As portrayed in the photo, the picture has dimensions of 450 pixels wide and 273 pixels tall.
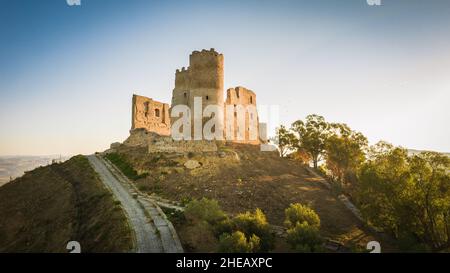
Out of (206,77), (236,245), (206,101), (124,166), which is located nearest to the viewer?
(236,245)

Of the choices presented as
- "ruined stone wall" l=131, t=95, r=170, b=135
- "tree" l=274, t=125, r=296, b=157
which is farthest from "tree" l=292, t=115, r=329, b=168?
"ruined stone wall" l=131, t=95, r=170, b=135

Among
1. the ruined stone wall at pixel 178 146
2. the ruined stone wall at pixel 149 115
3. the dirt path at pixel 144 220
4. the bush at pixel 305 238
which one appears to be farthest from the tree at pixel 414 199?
the ruined stone wall at pixel 149 115

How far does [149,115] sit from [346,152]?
105 ft

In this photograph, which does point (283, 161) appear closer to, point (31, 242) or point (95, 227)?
point (95, 227)

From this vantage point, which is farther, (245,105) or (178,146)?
(245,105)

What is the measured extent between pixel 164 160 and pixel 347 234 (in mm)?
20740

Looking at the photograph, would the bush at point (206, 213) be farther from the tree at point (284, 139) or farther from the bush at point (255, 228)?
the tree at point (284, 139)

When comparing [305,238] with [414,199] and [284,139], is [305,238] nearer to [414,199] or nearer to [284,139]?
[414,199]

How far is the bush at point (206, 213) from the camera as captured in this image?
16.1 m

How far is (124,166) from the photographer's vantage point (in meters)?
33.7

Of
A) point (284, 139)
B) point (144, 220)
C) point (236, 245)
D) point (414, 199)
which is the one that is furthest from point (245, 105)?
point (236, 245)

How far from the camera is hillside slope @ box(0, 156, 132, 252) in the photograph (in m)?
16.8

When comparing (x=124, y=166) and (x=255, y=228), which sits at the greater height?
(x=124, y=166)
